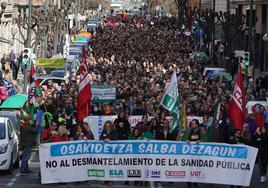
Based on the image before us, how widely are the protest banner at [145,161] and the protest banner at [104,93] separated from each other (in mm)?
13871

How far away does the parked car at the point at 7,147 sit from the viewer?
74.2 feet

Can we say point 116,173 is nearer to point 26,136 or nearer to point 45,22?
point 26,136

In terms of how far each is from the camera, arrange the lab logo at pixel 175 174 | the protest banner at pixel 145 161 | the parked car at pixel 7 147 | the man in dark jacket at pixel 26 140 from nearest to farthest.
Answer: the protest banner at pixel 145 161 → the lab logo at pixel 175 174 → the parked car at pixel 7 147 → the man in dark jacket at pixel 26 140

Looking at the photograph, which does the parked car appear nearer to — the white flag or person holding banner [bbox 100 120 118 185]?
person holding banner [bbox 100 120 118 185]

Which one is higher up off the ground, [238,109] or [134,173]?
[238,109]

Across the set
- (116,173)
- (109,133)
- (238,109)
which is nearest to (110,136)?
(109,133)

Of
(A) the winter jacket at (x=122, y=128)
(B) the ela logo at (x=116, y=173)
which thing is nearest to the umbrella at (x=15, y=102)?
(A) the winter jacket at (x=122, y=128)

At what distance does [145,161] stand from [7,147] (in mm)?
3618

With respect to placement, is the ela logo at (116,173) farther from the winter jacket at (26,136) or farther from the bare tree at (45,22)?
the bare tree at (45,22)

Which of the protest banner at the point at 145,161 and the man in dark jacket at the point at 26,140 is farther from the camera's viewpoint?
the man in dark jacket at the point at 26,140

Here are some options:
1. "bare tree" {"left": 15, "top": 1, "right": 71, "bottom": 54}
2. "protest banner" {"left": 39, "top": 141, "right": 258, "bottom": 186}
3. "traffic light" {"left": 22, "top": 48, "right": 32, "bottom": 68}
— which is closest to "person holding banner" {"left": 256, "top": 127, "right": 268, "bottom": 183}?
"protest banner" {"left": 39, "top": 141, "right": 258, "bottom": 186}

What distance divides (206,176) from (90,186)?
2.33 m

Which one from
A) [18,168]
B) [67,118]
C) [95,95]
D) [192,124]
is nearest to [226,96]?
[95,95]

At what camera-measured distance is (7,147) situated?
22.7 meters
